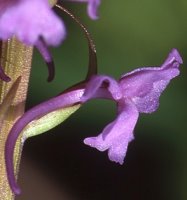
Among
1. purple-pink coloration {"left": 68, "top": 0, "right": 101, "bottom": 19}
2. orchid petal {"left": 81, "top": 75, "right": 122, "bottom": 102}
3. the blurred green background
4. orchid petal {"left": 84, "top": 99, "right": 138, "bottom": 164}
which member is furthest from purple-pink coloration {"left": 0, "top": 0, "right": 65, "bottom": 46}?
the blurred green background

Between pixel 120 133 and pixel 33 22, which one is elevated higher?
pixel 33 22

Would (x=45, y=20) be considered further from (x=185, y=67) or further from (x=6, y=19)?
(x=185, y=67)

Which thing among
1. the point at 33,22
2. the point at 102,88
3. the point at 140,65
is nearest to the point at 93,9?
the point at 33,22

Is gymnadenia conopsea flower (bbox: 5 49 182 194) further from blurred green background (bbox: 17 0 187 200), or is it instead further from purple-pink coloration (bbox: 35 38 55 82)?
blurred green background (bbox: 17 0 187 200)

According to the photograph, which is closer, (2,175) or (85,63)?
(2,175)

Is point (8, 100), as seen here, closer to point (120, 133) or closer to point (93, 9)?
point (120, 133)

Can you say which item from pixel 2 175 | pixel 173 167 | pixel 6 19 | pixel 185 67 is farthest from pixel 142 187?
pixel 6 19
